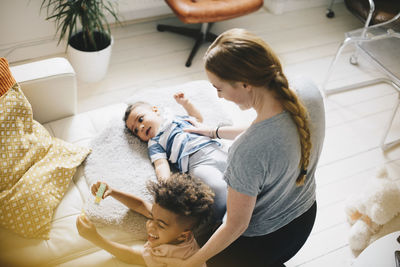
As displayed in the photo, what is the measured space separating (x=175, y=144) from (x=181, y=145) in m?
0.03

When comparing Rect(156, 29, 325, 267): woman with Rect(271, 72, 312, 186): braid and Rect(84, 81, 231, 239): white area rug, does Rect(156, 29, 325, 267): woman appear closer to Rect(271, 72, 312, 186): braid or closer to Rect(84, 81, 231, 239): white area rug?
Rect(271, 72, 312, 186): braid

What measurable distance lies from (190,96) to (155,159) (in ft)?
1.51

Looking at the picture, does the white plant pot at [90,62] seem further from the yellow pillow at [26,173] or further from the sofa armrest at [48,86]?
the yellow pillow at [26,173]

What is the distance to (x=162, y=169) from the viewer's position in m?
1.56

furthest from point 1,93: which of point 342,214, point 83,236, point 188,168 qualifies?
point 342,214

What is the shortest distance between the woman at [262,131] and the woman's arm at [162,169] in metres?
0.42

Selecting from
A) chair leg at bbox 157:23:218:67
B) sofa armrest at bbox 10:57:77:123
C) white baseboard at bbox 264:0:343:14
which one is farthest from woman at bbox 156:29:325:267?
white baseboard at bbox 264:0:343:14

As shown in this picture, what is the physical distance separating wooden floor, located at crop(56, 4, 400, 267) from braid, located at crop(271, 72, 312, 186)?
924 mm

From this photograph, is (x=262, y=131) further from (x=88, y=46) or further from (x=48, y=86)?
(x=88, y=46)

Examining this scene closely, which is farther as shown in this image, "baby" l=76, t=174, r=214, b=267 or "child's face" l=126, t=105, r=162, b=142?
"child's face" l=126, t=105, r=162, b=142

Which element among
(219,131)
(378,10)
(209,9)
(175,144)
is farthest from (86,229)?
(378,10)

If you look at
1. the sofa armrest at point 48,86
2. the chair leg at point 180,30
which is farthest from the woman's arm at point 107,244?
the chair leg at point 180,30

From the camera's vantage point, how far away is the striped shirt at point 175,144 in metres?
1.61

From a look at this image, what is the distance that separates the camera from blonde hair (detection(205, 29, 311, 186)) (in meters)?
0.94
